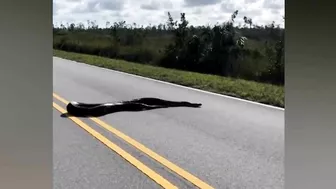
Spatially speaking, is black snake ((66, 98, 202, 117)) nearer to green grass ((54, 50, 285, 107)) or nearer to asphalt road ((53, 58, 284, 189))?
asphalt road ((53, 58, 284, 189))

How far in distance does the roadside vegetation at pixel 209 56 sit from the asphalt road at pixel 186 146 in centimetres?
117

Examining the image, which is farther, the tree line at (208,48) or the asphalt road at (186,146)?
the tree line at (208,48)

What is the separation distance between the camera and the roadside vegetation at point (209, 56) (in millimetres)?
9016

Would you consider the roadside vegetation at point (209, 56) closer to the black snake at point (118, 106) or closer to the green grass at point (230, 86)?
the green grass at point (230, 86)

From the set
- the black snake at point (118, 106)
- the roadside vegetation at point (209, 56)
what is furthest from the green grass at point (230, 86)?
the black snake at point (118, 106)

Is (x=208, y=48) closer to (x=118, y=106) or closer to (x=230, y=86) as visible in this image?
(x=230, y=86)

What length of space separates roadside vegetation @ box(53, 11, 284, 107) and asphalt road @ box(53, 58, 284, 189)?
1.17 metres

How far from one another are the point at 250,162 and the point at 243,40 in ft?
31.2

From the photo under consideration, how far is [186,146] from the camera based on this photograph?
4.39 m

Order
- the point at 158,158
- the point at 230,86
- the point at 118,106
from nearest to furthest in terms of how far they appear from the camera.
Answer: the point at 158,158 → the point at 118,106 → the point at 230,86

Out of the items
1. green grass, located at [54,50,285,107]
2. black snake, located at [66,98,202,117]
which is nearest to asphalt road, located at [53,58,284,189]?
black snake, located at [66,98,202,117]

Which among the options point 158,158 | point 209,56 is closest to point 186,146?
point 158,158

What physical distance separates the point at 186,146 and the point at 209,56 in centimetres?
954
